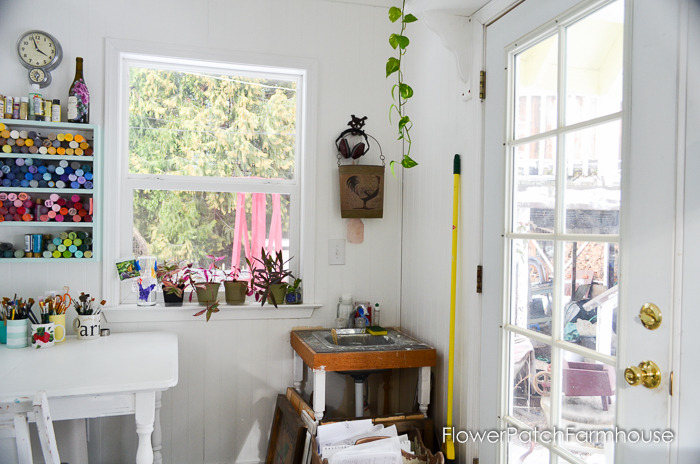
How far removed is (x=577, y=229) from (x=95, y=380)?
168cm

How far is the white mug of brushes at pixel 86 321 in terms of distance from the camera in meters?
2.29

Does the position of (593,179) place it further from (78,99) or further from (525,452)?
(78,99)

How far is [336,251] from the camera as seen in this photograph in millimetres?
2752

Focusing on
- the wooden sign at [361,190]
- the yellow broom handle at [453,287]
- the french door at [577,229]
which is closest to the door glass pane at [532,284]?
the french door at [577,229]

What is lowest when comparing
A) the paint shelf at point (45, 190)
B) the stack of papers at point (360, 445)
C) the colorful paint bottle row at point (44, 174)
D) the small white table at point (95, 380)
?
the stack of papers at point (360, 445)

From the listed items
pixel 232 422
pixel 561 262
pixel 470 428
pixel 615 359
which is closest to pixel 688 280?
pixel 615 359

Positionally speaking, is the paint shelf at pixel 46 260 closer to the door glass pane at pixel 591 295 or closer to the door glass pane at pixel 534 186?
the door glass pane at pixel 534 186

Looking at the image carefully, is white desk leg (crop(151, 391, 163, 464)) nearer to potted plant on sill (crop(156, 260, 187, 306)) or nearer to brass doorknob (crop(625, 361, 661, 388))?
potted plant on sill (crop(156, 260, 187, 306))

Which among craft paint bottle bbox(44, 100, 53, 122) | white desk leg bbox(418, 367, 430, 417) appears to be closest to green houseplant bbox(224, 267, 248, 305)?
white desk leg bbox(418, 367, 430, 417)

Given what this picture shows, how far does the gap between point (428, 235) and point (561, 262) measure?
101 centimetres

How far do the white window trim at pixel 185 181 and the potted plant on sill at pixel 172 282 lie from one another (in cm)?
6

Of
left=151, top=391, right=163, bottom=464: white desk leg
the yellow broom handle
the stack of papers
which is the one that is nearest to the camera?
the stack of papers

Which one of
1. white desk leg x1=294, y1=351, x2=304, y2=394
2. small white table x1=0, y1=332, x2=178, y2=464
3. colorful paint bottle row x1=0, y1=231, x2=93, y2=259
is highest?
colorful paint bottle row x1=0, y1=231, x2=93, y2=259

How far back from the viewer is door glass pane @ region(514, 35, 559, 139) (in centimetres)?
154
